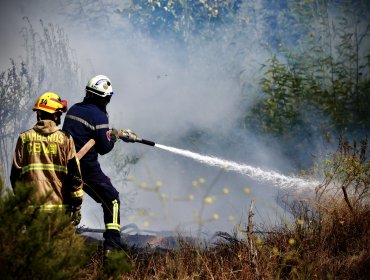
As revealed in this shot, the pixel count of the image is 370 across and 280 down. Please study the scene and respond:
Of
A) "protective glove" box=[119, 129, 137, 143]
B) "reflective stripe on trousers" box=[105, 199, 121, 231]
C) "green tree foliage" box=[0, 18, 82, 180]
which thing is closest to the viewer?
"reflective stripe on trousers" box=[105, 199, 121, 231]

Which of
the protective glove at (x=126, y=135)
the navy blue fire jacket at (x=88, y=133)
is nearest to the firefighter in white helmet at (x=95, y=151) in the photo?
the navy blue fire jacket at (x=88, y=133)

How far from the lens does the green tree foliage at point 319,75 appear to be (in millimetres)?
8781

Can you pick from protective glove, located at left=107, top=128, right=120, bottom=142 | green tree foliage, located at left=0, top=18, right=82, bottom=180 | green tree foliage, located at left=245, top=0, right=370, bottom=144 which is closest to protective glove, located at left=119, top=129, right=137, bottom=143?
protective glove, located at left=107, top=128, right=120, bottom=142

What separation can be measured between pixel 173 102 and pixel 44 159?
7611 mm

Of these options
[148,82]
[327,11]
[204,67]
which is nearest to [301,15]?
[327,11]

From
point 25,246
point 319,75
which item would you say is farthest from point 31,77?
point 25,246

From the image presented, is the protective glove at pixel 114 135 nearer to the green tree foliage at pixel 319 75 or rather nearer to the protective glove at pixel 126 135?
the protective glove at pixel 126 135

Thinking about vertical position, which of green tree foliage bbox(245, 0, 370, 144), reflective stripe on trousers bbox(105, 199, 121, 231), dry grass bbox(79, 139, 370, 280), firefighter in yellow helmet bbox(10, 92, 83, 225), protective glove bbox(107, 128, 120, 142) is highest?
green tree foliage bbox(245, 0, 370, 144)

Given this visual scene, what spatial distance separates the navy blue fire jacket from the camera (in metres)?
4.44

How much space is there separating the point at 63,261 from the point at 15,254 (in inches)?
9.2

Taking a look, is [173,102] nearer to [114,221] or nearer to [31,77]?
[31,77]

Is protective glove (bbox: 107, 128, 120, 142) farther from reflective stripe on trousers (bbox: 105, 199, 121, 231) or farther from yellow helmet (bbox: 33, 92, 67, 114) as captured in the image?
yellow helmet (bbox: 33, 92, 67, 114)

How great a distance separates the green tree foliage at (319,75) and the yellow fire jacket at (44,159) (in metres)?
6.01

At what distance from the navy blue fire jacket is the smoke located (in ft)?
18.7
